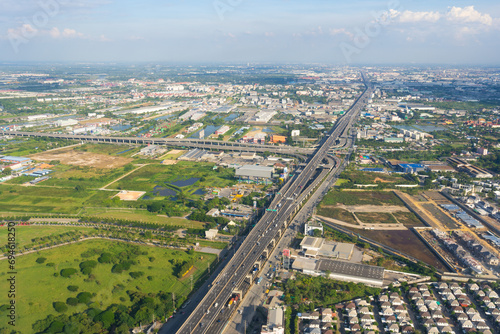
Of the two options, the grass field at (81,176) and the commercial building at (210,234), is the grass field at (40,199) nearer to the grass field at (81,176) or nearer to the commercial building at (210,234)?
the grass field at (81,176)

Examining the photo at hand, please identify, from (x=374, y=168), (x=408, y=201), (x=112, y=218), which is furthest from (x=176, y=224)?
(x=374, y=168)

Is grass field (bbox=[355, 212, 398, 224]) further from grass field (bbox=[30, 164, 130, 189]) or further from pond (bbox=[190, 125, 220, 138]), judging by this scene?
pond (bbox=[190, 125, 220, 138])

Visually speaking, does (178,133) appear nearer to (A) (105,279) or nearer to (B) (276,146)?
(B) (276,146)

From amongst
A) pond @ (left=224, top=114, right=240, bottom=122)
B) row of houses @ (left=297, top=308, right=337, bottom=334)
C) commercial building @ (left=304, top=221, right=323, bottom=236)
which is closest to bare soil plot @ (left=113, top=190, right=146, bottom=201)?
commercial building @ (left=304, top=221, right=323, bottom=236)

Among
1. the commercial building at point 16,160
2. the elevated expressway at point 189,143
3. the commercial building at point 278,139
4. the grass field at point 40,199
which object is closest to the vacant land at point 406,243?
the elevated expressway at point 189,143

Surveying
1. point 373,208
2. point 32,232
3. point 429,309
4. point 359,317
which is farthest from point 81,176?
point 429,309

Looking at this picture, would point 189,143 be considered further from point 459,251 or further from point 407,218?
point 459,251
